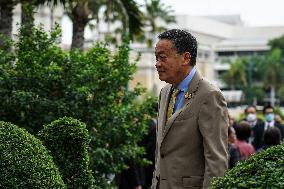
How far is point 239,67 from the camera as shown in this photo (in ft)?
300

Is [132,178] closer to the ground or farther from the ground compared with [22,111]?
closer to the ground

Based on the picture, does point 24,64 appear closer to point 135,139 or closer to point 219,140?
point 135,139

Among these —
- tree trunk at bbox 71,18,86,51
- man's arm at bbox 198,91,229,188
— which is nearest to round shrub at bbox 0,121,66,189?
man's arm at bbox 198,91,229,188

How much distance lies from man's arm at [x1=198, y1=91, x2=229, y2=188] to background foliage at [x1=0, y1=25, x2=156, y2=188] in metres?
3.72

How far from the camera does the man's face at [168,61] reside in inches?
200

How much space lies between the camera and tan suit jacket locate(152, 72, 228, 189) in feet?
16.3

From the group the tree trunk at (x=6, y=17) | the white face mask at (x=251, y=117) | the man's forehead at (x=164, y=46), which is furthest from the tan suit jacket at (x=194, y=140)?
the white face mask at (x=251, y=117)

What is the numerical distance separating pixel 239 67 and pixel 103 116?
273 ft

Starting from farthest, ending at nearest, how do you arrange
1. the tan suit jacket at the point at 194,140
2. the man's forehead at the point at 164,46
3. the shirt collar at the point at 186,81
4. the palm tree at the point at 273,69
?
the palm tree at the point at 273,69, the shirt collar at the point at 186,81, the man's forehead at the point at 164,46, the tan suit jacket at the point at 194,140

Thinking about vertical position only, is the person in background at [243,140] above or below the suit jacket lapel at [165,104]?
below

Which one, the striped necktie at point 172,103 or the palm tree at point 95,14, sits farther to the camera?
the palm tree at point 95,14

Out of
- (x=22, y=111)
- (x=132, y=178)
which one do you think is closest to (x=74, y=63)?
(x=22, y=111)

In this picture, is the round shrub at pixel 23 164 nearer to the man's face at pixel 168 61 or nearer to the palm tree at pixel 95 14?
the man's face at pixel 168 61

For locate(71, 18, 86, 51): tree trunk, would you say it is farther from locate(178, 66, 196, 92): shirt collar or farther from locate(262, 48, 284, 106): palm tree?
locate(262, 48, 284, 106): palm tree
